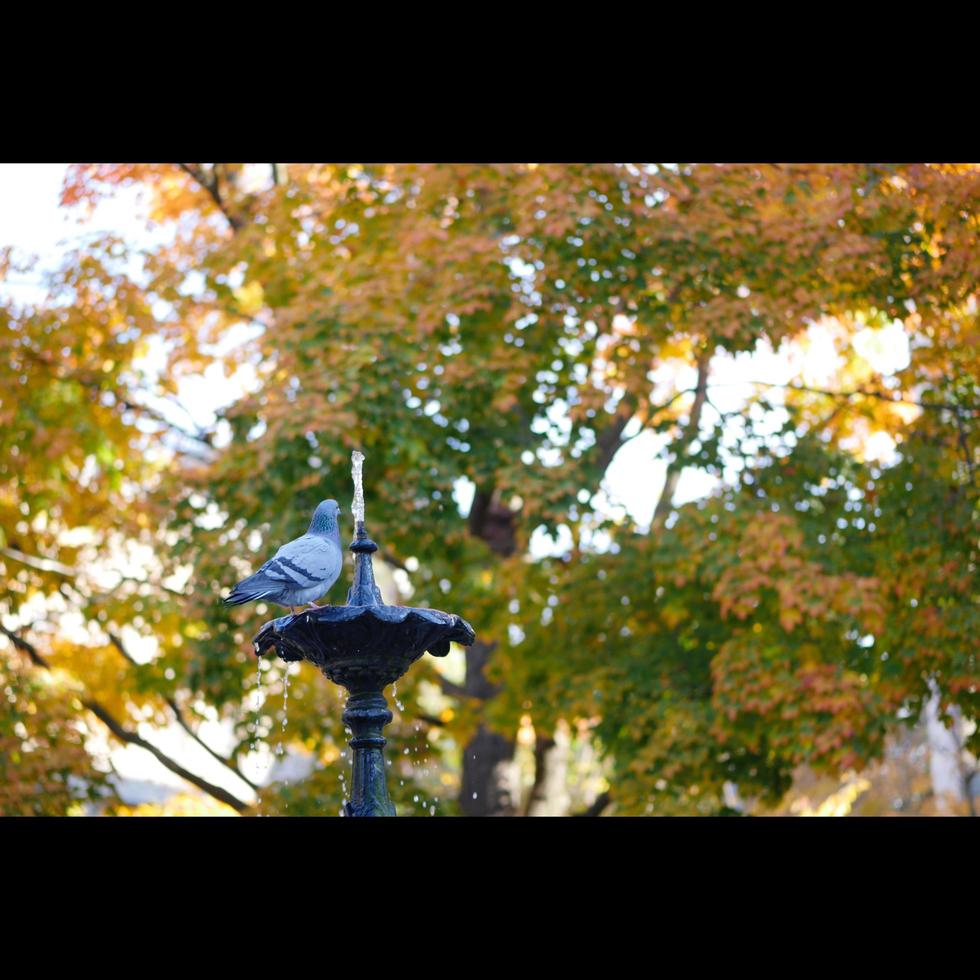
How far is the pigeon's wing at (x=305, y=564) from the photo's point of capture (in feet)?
16.3

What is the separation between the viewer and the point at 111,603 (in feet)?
30.8

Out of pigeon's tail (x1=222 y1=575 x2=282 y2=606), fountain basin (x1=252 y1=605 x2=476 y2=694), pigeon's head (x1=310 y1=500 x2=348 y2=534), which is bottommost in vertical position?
fountain basin (x1=252 y1=605 x2=476 y2=694)

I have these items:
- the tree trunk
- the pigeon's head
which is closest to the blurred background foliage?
the tree trunk

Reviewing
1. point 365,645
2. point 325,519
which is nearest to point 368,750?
point 365,645

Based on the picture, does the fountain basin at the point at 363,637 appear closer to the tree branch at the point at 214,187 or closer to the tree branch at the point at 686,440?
the tree branch at the point at 686,440

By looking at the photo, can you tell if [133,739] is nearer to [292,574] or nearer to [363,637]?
[292,574]

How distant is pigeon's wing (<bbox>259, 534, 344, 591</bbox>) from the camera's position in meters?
4.97

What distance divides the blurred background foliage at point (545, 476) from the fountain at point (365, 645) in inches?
125

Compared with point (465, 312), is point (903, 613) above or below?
below

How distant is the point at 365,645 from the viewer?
4.85 m

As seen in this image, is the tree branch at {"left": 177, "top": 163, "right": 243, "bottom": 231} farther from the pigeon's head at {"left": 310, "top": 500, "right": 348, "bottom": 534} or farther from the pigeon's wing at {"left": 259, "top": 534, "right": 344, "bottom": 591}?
the pigeon's wing at {"left": 259, "top": 534, "right": 344, "bottom": 591}
